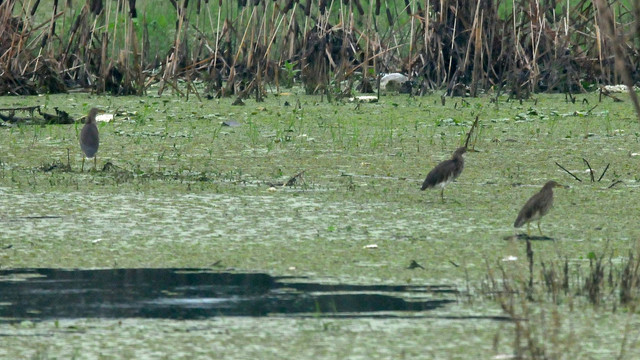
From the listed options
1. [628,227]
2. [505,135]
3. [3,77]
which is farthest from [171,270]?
[3,77]

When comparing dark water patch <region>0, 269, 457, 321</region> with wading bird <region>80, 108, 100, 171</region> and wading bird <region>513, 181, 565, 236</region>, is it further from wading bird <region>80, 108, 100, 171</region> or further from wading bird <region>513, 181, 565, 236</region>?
wading bird <region>80, 108, 100, 171</region>

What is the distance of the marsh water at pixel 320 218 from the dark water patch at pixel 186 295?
0.08ft

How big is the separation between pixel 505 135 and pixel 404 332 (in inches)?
214

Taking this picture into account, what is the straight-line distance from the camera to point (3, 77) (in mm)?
11430

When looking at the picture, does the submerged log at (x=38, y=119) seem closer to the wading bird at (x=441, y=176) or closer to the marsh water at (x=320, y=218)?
the marsh water at (x=320, y=218)

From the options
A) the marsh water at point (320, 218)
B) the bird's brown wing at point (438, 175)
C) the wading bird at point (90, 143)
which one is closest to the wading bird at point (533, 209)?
the marsh water at point (320, 218)

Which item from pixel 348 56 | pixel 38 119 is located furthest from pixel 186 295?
pixel 348 56

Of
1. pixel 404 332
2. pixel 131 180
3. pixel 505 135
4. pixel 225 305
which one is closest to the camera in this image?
pixel 404 332

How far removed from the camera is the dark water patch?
4.00m

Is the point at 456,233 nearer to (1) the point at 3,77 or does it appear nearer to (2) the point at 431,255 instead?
(2) the point at 431,255

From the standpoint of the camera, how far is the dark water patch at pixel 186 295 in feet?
13.1

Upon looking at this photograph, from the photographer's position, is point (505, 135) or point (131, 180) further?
point (505, 135)

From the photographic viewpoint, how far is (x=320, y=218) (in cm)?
584

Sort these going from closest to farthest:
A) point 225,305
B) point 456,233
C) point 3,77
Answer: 1. point 225,305
2. point 456,233
3. point 3,77
